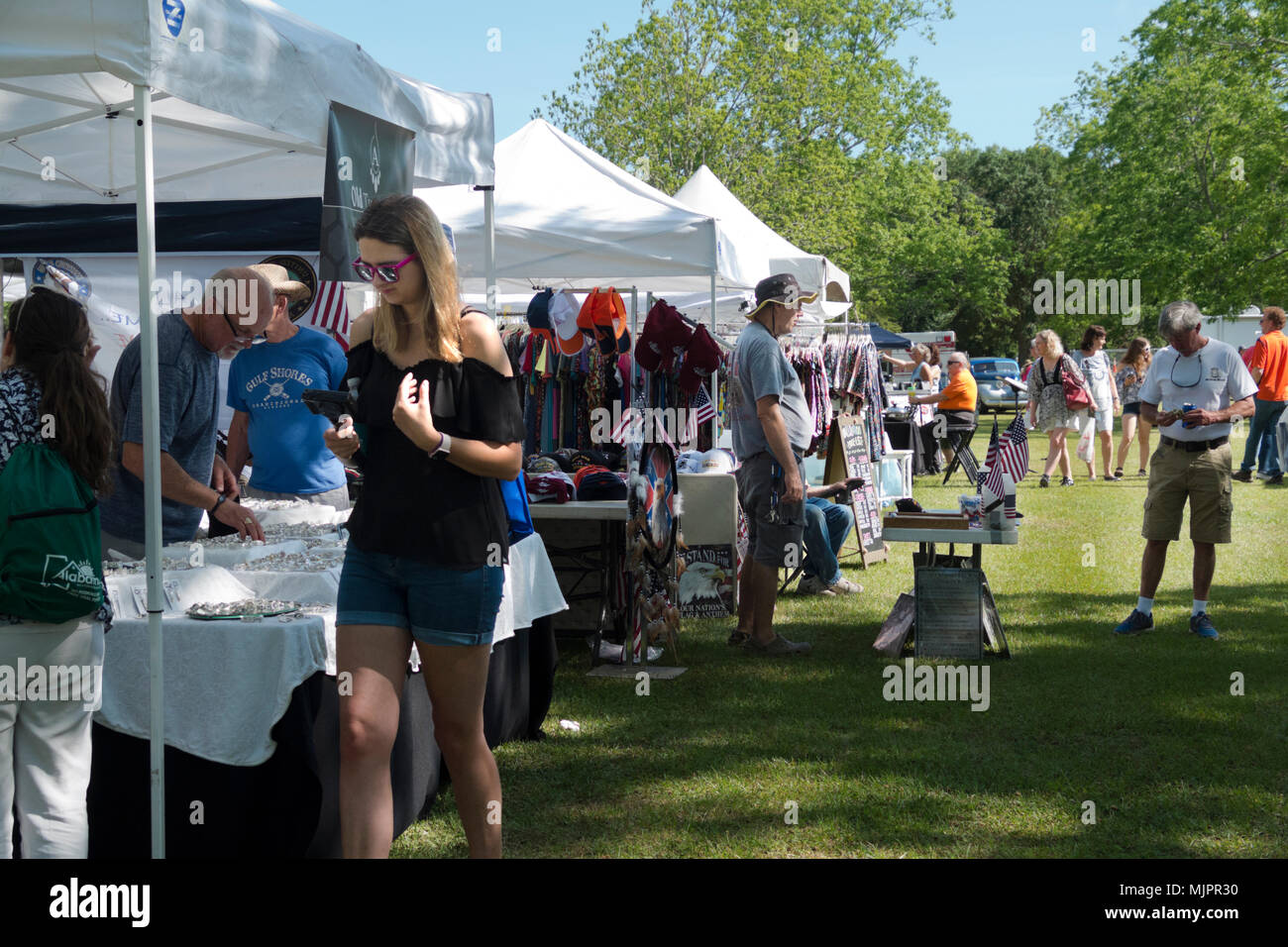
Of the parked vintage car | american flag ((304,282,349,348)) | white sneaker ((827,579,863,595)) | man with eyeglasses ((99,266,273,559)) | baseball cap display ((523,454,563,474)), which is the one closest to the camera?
man with eyeglasses ((99,266,273,559))

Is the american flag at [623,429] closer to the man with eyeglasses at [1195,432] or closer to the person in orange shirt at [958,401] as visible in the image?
the man with eyeglasses at [1195,432]

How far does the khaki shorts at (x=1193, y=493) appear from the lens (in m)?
7.19

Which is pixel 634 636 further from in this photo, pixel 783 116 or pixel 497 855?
pixel 783 116

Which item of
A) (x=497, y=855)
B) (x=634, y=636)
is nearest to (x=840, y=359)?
(x=634, y=636)

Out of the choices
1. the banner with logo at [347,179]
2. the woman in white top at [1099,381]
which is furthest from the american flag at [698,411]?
the woman in white top at [1099,381]

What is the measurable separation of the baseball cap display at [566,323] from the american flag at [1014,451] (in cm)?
274

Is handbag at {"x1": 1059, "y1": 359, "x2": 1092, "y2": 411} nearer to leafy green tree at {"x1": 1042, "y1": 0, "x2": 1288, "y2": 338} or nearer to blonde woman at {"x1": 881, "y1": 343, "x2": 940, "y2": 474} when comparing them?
blonde woman at {"x1": 881, "y1": 343, "x2": 940, "y2": 474}

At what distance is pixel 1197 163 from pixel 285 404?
28449mm

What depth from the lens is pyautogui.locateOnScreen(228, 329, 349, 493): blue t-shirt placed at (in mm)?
5234

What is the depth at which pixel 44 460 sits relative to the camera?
3260mm

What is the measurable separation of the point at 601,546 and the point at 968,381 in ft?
33.4

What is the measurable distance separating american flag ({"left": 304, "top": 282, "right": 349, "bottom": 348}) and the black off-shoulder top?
20.4ft

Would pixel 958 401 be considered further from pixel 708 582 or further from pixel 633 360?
pixel 633 360

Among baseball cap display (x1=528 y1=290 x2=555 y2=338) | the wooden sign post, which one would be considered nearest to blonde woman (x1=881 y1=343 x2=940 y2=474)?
the wooden sign post
